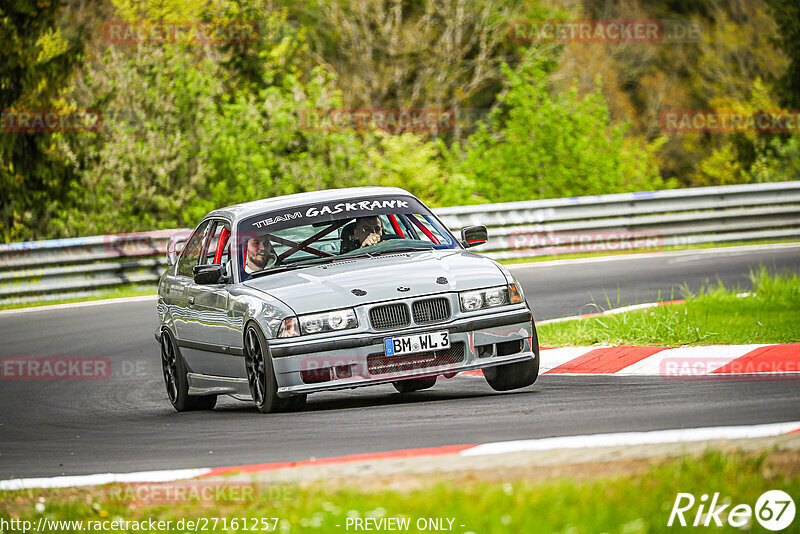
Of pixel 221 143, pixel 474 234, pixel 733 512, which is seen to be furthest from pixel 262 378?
pixel 221 143

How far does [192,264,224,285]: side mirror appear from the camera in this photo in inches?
380

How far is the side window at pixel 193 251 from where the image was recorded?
10.9 meters

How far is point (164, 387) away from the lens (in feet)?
38.7

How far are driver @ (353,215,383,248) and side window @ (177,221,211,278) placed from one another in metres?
1.54

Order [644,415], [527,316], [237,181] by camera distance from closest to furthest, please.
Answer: [644,415] < [527,316] < [237,181]

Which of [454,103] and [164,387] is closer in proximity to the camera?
[164,387]

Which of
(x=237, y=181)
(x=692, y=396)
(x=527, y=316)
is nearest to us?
(x=692, y=396)

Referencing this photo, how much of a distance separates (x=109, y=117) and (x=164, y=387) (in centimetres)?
1332

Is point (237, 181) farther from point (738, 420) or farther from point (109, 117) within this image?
point (738, 420)

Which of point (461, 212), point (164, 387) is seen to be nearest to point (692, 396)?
point (164, 387)

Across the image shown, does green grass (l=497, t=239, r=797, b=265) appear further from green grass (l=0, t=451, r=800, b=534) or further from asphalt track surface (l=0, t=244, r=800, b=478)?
green grass (l=0, t=451, r=800, b=534)

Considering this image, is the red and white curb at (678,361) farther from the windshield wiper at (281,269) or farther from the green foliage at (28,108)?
the green foliage at (28,108)
